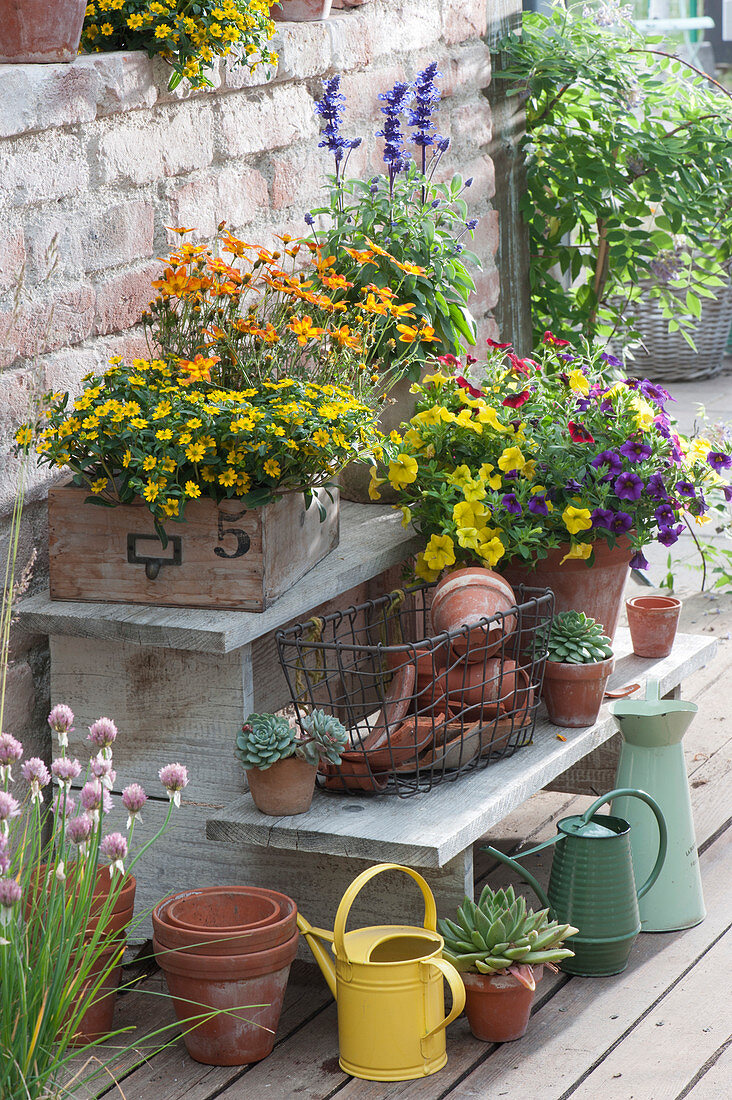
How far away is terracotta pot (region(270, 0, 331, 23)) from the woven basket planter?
467 cm

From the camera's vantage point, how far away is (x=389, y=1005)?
2.16 meters

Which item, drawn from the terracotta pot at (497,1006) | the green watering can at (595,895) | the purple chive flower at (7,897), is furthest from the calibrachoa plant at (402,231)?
the purple chive flower at (7,897)

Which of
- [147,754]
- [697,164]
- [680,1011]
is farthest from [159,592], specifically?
[697,164]

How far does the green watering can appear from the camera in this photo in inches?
96.1

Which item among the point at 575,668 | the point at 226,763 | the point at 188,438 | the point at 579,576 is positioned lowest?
the point at 226,763

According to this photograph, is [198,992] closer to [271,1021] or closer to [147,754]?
[271,1021]

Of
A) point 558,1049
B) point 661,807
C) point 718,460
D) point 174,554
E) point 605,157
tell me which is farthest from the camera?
point 605,157

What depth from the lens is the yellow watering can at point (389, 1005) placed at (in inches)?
85.0

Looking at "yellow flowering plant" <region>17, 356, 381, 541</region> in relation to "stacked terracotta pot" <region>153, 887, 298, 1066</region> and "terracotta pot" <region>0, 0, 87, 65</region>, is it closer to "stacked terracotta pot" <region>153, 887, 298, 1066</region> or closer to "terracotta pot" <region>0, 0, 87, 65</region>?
"terracotta pot" <region>0, 0, 87, 65</region>

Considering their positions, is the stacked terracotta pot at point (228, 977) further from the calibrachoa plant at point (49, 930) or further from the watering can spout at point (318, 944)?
the calibrachoa plant at point (49, 930)

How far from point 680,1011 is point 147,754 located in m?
1.01

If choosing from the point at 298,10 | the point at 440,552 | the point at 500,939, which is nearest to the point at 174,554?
the point at 440,552

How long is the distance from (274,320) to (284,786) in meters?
0.91

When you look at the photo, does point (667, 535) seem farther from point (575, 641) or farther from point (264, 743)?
point (264, 743)
